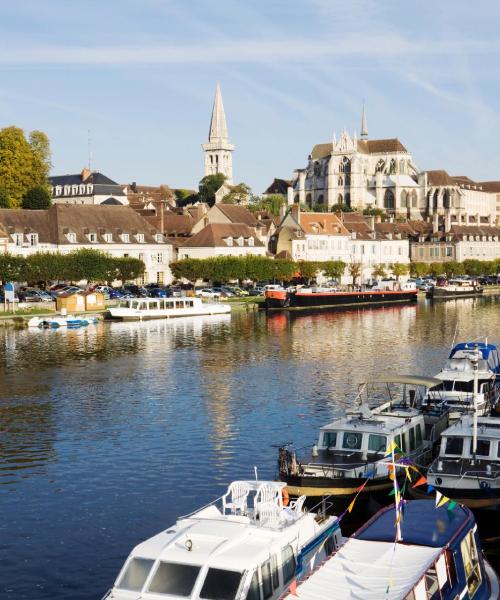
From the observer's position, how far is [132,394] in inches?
1773

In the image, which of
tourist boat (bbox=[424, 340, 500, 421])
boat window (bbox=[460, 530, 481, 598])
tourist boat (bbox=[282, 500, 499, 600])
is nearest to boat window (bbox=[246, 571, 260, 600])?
tourist boat (bbox=[282, 500, 499, 600])

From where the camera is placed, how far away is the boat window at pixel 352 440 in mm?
28203

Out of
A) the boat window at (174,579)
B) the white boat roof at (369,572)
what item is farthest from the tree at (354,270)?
the boat window at (174,579)

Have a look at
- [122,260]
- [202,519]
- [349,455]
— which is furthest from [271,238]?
[202,519]

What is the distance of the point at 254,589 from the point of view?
17.2 m

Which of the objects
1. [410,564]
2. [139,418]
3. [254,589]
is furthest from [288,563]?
[139,418]

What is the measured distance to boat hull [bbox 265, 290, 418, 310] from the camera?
97000 millimetres

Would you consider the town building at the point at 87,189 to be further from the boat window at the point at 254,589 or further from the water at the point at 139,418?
the boat window at the point at 254,589

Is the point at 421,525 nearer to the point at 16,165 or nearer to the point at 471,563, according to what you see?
the point at 471,563

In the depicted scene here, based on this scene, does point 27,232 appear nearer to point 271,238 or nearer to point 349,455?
point 271,238

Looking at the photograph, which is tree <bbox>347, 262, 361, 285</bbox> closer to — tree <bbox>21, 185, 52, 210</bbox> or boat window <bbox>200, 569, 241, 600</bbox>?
tree <bbox>21, 185, 52, 210</bbox>

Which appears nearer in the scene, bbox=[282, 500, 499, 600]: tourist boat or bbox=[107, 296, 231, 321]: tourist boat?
bbox=[282, 500, 499, 600]: tourist boat

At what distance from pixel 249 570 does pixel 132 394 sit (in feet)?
94.1

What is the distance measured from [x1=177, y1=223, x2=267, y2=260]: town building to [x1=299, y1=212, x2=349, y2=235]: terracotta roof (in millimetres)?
12131
